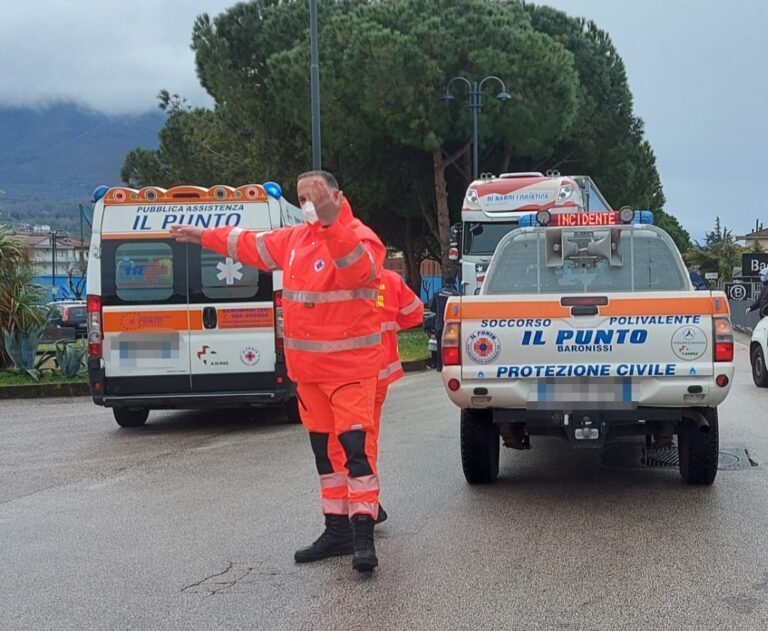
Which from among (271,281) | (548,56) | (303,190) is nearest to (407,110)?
(548,56)

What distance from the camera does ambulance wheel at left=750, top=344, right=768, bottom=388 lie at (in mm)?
13719

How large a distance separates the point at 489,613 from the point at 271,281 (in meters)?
5.82

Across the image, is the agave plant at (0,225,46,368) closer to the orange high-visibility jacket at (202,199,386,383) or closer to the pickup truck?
the pickup truck

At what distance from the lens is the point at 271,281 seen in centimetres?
966

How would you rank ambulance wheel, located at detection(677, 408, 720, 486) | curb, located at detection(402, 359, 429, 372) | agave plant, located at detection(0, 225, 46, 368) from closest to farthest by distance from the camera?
ambulance wheel, located at detection(677, 408, 720, 486), agave plant, located at detection(0, 225, 46, 368), curb, located at detection(402, 359, 429, 372)

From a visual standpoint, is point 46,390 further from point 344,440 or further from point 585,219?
point 344,440

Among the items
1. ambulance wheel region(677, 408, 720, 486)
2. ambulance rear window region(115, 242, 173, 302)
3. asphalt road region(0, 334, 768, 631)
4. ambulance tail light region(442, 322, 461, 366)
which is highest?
ambulance rear window region(115, 242, 173, 302)

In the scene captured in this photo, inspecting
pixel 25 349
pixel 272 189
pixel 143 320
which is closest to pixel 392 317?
pixel 272 189

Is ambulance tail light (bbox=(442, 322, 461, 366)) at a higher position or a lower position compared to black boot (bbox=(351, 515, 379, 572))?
higher

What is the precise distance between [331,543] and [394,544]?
1.36 ft

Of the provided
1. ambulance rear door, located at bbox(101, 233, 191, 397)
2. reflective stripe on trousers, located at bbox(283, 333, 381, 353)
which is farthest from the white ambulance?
reflective stripe on trousers, located at bbox(283, 333, 381, 353)

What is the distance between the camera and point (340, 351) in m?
5.07

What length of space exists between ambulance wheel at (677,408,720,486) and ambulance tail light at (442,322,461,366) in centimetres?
164

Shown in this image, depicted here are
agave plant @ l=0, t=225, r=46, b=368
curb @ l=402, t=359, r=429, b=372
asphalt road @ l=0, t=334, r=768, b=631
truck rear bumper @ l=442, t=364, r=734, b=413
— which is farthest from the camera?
curb @ l=402, t=359, r=429, b=372
